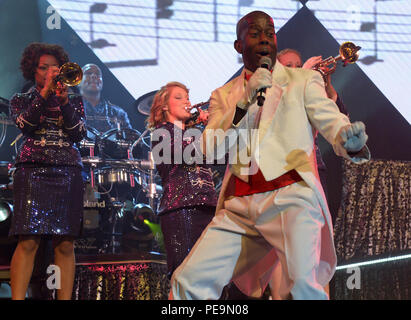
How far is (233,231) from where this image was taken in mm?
2346

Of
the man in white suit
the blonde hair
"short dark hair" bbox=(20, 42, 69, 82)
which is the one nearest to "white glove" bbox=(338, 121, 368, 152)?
the man in white suit

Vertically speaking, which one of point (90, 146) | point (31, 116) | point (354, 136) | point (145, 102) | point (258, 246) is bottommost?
point (258, 246)

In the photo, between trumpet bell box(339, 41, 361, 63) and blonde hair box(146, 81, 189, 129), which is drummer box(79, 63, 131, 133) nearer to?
blonde hair box(146, 81, 189, 129)

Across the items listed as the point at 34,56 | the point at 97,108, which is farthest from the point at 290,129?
the point at 97,108

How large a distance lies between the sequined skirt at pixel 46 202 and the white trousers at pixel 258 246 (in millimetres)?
1514

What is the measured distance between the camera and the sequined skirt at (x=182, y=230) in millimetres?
3500

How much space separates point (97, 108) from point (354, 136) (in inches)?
189

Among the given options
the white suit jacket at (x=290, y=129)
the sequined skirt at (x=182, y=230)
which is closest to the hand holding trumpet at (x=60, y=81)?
the sequined skirt at (x=182, y=230)

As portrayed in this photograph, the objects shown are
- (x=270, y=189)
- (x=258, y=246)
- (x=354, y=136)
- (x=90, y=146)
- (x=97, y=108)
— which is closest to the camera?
(x=354, y=136)

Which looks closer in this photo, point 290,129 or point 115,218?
point 290,129

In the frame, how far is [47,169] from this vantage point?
12.0 feet

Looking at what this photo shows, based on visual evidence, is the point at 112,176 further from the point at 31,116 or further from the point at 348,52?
the point at 348,52
